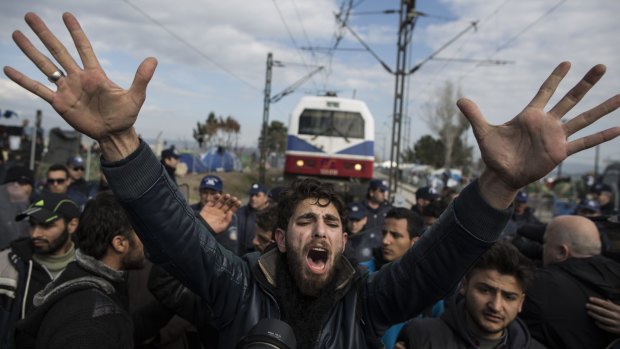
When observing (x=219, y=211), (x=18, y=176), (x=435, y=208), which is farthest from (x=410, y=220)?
(x=18, y=176)

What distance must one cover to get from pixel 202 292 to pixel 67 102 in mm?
800

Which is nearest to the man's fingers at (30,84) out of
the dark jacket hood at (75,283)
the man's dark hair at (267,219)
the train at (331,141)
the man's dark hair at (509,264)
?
the dark jacket hood at (75,283)

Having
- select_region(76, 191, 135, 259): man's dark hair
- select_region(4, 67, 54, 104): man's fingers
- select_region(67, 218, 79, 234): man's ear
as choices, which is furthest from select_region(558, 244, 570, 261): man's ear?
select_region(67, 218, 79, 234): man's ear

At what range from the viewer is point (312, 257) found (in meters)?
1.90

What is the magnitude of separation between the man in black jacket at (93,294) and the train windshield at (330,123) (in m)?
10.3

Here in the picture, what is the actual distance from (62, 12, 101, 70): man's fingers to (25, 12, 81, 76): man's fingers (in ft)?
0.12

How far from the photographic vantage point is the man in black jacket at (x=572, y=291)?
2459 millimetres

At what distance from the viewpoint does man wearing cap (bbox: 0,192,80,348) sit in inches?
101

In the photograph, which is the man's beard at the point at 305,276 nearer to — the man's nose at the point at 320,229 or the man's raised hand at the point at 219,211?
the man's nose at the point at 320,229

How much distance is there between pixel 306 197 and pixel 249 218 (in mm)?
4007

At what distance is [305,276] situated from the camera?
72.3 inches

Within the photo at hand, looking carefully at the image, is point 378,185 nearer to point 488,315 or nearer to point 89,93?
point 488,315

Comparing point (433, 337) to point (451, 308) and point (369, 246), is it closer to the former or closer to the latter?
point (451, 308)

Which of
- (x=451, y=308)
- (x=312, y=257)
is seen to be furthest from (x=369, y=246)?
(x=312, y=257)
